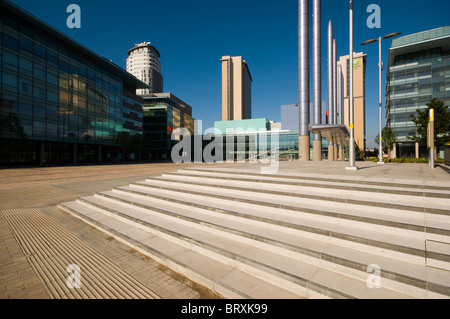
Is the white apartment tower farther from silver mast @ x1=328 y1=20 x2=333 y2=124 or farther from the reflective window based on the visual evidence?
silver mast @ x1=328 y1=20 x2=333 y2=124

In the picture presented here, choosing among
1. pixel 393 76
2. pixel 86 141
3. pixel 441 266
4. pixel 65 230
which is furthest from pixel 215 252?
pixel 393 76

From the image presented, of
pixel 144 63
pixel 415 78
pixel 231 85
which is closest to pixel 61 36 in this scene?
pixel 415 78

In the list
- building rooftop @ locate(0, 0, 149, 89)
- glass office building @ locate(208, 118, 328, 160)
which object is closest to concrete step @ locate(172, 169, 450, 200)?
building rooftop @ locate(0, 0, 149, 89)

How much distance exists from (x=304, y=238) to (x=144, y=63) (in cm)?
17736

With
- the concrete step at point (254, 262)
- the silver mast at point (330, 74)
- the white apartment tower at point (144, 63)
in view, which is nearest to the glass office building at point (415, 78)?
the silver mast at point (330, 74)

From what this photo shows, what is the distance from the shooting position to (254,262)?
3057 millimetres

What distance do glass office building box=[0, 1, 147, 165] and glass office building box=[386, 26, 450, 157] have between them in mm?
73690

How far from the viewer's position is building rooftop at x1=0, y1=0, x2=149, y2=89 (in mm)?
26620

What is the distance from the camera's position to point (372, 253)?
10.2ft

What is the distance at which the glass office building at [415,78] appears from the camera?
48969 millimetres

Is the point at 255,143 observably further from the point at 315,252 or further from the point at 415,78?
the point at 315,252

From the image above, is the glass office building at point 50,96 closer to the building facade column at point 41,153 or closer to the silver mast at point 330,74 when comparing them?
the building facade column at point 41,153

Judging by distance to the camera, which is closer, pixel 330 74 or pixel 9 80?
pixel 9 80
